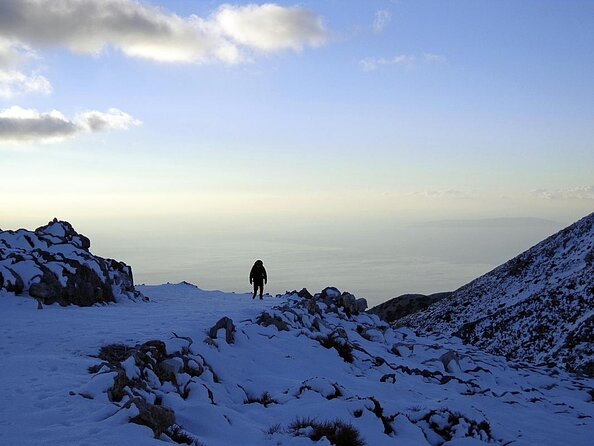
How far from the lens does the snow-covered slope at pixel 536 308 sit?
36.9m

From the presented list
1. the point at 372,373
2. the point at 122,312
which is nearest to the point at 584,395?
the point at 372,373

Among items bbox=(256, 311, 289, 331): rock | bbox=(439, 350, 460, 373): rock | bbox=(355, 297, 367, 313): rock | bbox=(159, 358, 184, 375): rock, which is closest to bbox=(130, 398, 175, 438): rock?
bbox=(159, 358, 184, 375): rock

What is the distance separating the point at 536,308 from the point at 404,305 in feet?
83.8

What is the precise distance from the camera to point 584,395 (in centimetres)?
2564

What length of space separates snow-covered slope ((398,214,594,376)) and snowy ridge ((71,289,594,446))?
27.5 ft

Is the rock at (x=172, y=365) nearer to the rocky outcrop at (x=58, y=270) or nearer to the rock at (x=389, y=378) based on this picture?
the rock at (x=389, y=378)

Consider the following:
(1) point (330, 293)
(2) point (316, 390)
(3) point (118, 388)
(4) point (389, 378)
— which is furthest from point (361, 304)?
(3) point (118, 388)

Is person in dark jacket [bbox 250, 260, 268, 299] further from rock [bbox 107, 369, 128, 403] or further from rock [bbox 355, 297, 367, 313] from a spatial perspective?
rock [bbox 107, 369, 128, 403]

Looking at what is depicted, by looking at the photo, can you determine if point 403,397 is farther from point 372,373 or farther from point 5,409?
point 5,409

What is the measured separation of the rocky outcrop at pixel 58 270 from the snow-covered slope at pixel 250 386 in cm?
106

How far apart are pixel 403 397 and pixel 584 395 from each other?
40.1 ft

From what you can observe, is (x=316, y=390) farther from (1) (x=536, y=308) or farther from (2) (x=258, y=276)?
(1) (x=536, y=308)

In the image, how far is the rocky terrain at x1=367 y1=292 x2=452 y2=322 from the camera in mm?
64625

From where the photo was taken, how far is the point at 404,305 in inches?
2625
